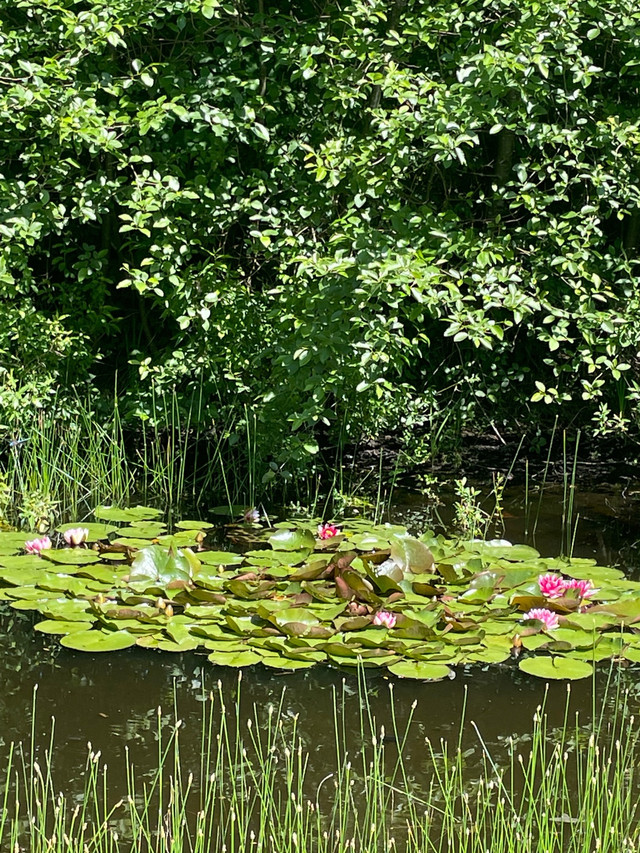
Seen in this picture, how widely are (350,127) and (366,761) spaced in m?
4.29

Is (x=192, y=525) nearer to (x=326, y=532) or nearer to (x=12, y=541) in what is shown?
(x=326, y=532)

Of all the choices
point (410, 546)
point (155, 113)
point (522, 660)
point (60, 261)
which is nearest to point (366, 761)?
point (522, 660)

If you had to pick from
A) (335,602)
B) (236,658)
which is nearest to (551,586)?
(335,602)

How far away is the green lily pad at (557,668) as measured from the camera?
11.1ft

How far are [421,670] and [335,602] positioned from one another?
62 centimetres

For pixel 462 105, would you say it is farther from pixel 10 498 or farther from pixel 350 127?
pixel 10 498

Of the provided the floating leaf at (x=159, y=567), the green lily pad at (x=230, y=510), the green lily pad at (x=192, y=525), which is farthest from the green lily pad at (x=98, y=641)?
the green lily pad at (x=230, y=510)

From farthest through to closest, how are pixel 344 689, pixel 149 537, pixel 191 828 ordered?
1. pixel 149 537
2. pixel 344 689
3. pixel 191 828

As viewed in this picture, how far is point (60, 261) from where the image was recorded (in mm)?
6629

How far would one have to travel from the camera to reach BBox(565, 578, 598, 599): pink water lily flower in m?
4.01

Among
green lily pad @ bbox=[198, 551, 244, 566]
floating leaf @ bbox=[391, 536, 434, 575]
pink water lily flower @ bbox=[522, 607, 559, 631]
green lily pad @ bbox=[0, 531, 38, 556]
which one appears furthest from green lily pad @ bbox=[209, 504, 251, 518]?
pink water lily flower @ bbox=[522, 607, 559, 631]

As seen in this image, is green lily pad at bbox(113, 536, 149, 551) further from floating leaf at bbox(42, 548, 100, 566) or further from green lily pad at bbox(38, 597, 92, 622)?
green lily pad at bbox(38, 597, 92, 622)

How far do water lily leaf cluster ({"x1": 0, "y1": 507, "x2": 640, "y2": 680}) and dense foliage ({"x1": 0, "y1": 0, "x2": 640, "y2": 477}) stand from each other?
1.01 m

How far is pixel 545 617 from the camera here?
3727 millimetres
